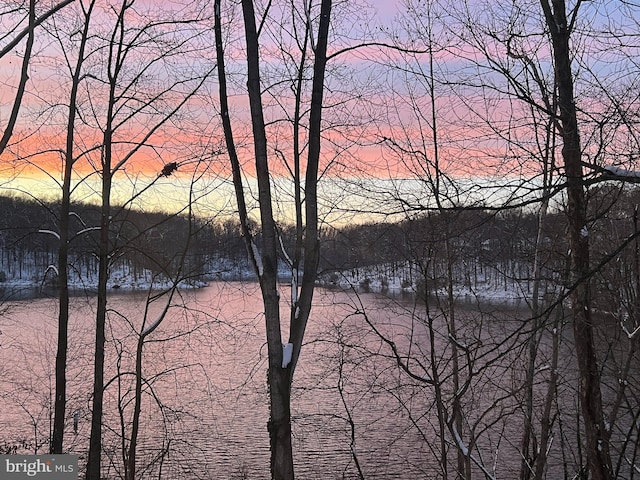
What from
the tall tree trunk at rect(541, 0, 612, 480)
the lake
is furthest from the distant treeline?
the lake

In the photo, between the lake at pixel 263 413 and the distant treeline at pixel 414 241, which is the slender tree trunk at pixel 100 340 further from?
the lake at pixel 263 413

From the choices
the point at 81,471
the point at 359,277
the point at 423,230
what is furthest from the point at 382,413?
the point at 423,230

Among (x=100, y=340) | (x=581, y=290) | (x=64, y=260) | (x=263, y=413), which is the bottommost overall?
(x=263, y=413)

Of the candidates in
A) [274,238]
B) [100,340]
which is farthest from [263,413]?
[274,238]

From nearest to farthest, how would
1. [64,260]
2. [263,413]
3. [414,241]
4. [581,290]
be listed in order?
[414,241] → [581,290] → [64,260] → [263,413]

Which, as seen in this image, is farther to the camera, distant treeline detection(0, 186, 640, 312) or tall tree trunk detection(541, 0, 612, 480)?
distant treeline detection(0, 186, 640, 312)

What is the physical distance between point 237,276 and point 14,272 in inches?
2090

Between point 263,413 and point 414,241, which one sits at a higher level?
point 414,241

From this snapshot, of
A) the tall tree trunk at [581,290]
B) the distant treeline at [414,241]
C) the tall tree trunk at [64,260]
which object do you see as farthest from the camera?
the tall tree trunk at [64,260]

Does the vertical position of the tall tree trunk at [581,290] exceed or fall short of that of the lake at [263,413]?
it exceeds it

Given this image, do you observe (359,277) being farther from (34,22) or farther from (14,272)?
(14,272)

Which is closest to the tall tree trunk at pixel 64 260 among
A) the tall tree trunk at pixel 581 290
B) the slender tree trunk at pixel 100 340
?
the slender tree trunk at pixel 100 340

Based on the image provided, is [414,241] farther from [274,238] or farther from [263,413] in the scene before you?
[263,413]

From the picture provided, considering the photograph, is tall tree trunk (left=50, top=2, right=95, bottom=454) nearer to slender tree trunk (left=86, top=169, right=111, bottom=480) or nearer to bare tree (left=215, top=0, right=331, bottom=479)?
slender tree trunk (left=86, top=169, right=111, bottom=480)
